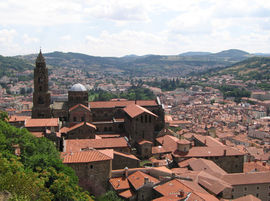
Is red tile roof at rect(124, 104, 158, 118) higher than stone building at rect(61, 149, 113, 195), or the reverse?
red tile roof at rect(124, 104, 158, 118)

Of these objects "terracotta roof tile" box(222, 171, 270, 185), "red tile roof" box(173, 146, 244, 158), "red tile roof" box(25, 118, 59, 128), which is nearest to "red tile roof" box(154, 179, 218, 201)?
"terracotta roof tile" box(222, 171, 270, 185)

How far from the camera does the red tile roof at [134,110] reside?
163 ft

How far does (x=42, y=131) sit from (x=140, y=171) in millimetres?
15578

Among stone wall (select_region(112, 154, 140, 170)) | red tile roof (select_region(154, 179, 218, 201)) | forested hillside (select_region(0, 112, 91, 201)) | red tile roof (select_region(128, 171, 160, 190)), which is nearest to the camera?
forested hillside (select_region(0, 112, 91, 201))

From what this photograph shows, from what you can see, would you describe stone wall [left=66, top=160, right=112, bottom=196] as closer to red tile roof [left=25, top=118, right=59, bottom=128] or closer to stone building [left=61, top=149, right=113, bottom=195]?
stone building [left=61, top=149, right=113, bottom=195]

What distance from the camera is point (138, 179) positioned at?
115ft

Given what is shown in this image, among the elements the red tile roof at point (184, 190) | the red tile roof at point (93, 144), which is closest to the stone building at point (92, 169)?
the red tile roof at point (184, 190)

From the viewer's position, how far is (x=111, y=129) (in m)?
53.3

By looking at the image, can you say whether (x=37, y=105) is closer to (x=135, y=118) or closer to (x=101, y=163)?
(x=135, y=118)

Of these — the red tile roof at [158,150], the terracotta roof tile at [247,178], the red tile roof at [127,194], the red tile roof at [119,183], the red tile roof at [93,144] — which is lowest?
the terracotta roof tile at [247,178]

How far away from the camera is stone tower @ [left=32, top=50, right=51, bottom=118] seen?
52.5 metres

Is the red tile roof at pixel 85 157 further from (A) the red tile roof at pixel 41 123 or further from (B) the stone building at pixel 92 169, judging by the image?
(A) the red tile roof at pixel 41 123

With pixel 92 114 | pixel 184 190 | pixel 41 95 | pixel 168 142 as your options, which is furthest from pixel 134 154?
pixel 41 95

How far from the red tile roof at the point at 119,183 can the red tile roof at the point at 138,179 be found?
56cm
